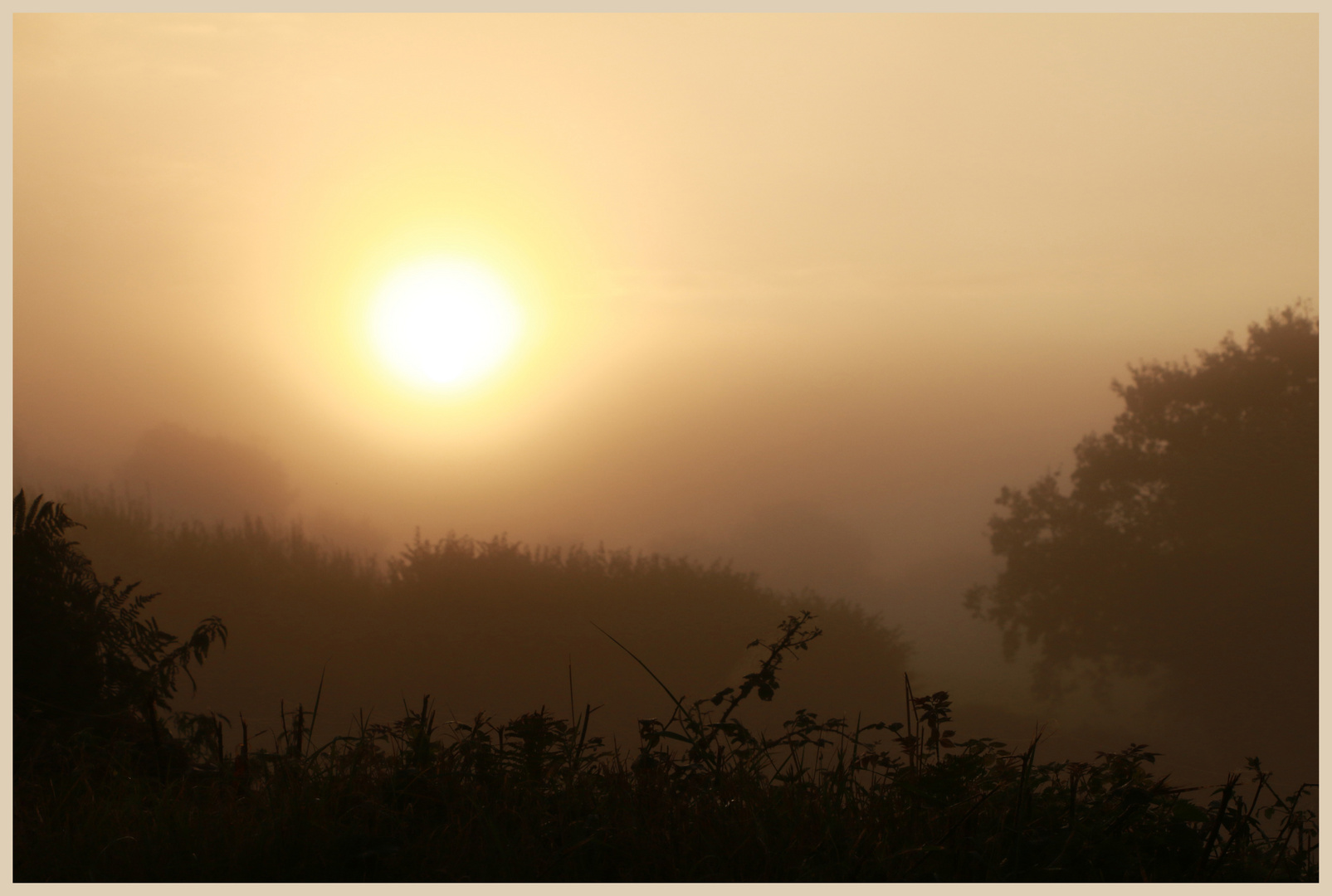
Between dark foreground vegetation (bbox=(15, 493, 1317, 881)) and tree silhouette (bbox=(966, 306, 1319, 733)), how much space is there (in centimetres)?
694

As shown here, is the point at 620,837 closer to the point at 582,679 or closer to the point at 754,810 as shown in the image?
the point at 754,810

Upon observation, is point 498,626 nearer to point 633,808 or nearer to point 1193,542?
point 633,808

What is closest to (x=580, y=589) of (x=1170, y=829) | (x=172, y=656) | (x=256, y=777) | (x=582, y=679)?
(x=582, y=679)

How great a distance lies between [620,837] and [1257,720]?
9696 millimetres

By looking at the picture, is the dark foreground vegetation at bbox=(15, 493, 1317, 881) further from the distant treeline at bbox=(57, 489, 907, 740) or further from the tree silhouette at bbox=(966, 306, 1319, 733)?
the tree silhouette at bbox=(966, 306, 1319, 733)

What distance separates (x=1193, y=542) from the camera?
12.1 metres

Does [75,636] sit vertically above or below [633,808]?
above

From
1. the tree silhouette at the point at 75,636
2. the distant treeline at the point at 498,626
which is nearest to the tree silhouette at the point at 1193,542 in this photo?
the distant treeline at the point at 498,626

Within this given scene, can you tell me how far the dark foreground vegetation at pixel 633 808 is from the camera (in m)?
3.28

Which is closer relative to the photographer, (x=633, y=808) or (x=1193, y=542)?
(x=633, y=808)

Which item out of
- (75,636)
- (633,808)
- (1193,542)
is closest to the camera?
(633,808)

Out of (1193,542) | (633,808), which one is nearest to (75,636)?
(633,808)

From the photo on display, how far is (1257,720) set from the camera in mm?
10094

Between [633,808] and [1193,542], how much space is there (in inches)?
439
